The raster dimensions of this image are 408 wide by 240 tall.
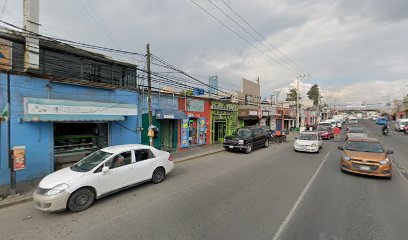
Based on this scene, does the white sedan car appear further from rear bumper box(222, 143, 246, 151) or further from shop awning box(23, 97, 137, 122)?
rear bumper box(222, 143, 246, 151)

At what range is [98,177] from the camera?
584 cm

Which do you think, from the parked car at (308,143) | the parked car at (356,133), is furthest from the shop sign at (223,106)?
the parked car at (356,133)

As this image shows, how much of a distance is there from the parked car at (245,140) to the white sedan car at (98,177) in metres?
7.46

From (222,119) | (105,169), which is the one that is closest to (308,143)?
(222,119)

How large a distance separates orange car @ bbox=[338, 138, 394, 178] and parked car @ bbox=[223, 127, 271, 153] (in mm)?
6117

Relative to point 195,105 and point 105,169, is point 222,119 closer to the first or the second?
point 195,105

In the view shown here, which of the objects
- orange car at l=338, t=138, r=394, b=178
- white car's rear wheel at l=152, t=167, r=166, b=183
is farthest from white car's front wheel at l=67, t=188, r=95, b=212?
orange car at l=338, t=138, r=394, b=178

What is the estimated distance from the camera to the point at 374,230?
4.29 meters

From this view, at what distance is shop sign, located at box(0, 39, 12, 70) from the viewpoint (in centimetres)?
761

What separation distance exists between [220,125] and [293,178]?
12511 mm

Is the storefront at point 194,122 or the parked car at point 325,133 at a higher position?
the storefront at point 194,122

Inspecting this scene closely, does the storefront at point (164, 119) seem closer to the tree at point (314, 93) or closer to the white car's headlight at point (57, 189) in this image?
the white car's headlight at point (57, 189)

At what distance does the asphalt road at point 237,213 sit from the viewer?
425cm

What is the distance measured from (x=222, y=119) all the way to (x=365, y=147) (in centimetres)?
1252
